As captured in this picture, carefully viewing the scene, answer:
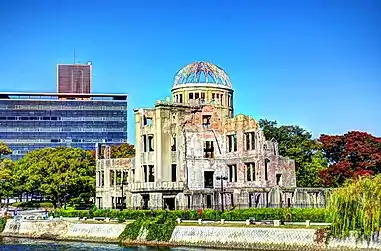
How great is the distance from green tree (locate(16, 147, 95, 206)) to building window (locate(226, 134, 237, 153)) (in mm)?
25831

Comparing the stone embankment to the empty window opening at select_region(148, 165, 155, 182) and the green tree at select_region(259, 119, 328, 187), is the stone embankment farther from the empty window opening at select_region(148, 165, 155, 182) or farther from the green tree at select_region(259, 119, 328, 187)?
the green tree at select_region(259, 119, 328, 187)

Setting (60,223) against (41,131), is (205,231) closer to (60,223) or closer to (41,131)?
(60,223)

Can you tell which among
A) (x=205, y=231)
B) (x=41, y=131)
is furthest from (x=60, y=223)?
(x=41, y=131)

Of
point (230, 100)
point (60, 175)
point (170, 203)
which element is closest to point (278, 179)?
point (170, 203)

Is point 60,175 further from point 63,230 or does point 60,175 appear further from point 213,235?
point 213,235

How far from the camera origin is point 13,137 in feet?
518

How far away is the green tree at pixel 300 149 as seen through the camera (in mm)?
83750

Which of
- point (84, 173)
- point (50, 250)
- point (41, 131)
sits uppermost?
point (41, 131)

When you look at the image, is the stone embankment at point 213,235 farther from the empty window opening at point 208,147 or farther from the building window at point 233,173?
the empty window opening at point 208,147

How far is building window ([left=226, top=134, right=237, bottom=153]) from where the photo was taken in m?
74.9

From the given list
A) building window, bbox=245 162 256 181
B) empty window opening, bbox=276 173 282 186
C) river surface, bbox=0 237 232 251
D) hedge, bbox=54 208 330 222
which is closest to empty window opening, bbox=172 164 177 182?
building window, bbox=245 162 256 181

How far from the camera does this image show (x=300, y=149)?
3354 inches

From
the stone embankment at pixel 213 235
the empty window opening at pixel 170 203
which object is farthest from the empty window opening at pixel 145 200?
the stone embankment at pixel 213 235

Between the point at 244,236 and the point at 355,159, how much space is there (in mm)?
36637
